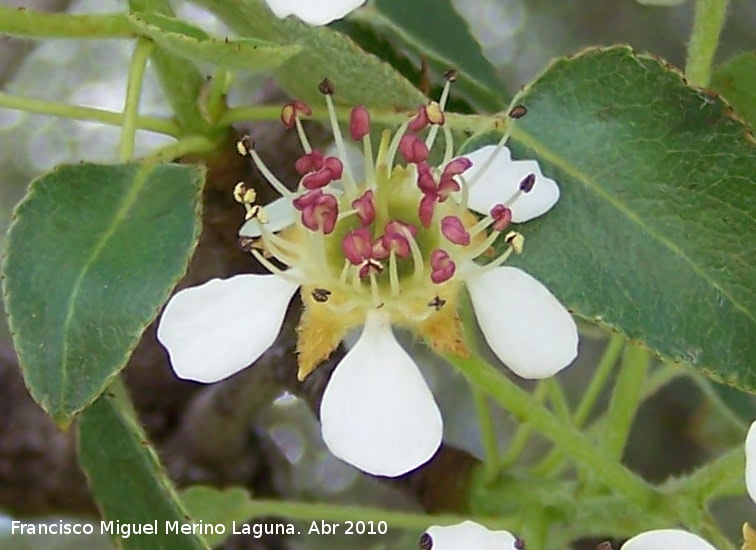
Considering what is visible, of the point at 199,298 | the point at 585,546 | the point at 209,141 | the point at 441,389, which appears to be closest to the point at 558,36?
the point at 441,389

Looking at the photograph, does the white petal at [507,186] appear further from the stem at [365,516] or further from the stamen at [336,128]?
the stem at [365,516]

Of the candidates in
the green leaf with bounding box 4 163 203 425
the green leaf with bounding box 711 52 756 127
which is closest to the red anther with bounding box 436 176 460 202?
the green leaf with bounding box 4 163 203 425

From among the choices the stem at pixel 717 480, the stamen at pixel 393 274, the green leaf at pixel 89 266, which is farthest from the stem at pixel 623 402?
the green leaf at pixel 89 266

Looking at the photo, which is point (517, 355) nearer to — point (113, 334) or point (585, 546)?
point (113, 334)

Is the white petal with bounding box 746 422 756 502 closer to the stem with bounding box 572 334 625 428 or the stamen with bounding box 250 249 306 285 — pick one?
the stamen with bounding box 250 249 306 285

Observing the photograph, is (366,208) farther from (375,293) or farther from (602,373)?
(602,373)
